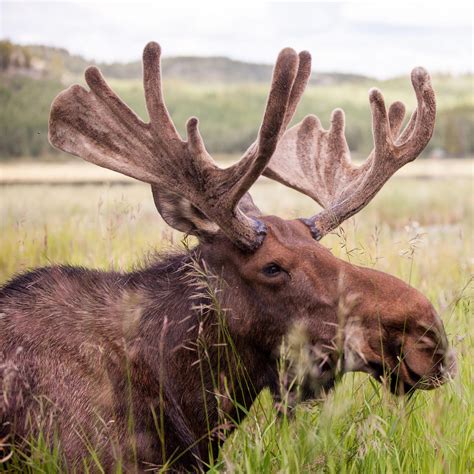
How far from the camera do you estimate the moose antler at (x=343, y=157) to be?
3.59 meters

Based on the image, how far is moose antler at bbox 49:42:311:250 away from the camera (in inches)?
128

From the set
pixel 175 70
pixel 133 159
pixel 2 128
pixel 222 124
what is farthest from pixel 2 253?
pixel 175 70

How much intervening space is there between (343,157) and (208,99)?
162ft

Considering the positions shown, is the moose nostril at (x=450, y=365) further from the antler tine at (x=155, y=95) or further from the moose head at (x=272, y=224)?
the antler tine at (x=155, y=95)

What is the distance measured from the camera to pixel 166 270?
3.52m

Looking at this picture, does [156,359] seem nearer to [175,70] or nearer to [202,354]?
[202,354]

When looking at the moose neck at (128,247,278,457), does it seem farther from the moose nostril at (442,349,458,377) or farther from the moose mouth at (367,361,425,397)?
the moose nostril at (442,349,458,377)

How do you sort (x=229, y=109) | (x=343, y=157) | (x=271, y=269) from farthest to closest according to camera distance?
(x=229, y=109), (x=343, y=157), (x=271, y=269)

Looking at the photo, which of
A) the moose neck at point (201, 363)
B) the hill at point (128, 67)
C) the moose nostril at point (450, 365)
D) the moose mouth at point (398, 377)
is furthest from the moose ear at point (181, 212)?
the hill at point (128, 67)

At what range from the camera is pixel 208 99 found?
52750 mm

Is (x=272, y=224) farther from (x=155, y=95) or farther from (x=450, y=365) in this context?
(x=450, y=365)

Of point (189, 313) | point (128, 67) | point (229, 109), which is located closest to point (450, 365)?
point (189, 313)

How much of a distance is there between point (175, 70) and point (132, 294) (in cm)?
6737

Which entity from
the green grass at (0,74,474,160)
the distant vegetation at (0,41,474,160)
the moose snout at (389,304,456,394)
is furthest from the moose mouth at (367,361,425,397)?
the green grass at (0,74,474,160)
